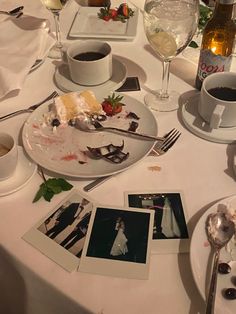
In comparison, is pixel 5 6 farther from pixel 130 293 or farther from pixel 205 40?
pixel 130 293

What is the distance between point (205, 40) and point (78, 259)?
0.63 m

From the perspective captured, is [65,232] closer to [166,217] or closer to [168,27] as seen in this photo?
[166,217]

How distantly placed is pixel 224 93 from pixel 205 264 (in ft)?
1.37

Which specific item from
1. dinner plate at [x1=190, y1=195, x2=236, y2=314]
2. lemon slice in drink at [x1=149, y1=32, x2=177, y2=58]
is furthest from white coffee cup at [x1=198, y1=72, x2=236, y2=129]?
dinner plate at [x1=190, y1=195, x2=236, y2=314]

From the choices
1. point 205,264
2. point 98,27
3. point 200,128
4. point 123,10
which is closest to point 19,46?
point 98,27

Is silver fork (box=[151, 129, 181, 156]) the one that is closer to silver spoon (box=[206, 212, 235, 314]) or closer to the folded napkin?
silver spoon (box=[206, 212, 235, 314])

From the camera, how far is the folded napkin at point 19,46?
93 centimetres

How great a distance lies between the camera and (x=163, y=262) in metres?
0.59

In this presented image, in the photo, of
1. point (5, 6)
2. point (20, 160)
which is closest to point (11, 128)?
point (20, 160)

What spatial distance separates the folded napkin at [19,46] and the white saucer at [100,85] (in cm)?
8

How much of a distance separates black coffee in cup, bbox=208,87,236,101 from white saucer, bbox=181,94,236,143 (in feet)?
0.21

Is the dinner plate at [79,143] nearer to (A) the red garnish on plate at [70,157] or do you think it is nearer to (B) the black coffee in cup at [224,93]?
(A) the red garnish on plate at [70,157]

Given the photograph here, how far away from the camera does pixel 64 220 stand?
0.65 meters

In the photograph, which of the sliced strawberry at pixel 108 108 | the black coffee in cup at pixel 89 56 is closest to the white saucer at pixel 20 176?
the sliced strawberry at pixel 108 108
